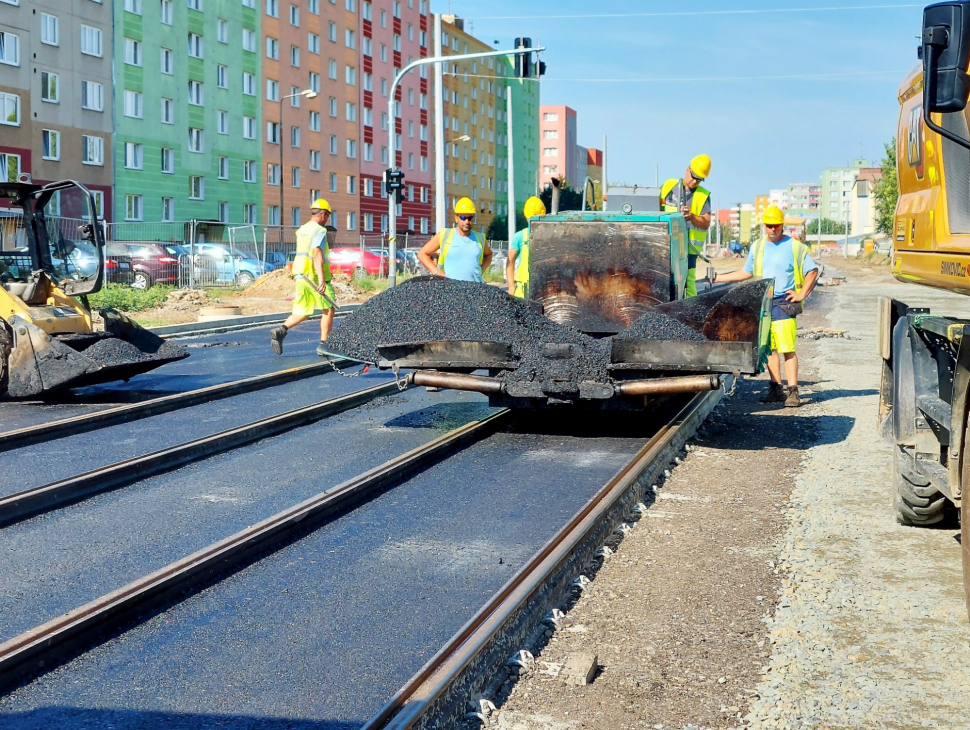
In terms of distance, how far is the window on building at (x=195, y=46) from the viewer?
53000mm

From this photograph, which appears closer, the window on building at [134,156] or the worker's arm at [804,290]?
the worker's arm at [804,290]

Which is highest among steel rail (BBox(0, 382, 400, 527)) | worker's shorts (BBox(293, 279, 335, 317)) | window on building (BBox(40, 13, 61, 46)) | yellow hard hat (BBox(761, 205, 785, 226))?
window on building (BBox(40, 13, 61, 46))

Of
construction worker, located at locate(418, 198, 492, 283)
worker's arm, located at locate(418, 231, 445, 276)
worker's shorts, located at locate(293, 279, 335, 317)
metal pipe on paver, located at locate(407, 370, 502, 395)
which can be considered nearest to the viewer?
metal pipe on paver, located at locate(407, 370, 502, 395)

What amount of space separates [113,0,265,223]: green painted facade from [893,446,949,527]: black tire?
146ft

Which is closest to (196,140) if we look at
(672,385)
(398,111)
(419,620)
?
(398,111)

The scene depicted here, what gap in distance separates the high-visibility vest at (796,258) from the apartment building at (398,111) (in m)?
58.7

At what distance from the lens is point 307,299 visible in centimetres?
1424

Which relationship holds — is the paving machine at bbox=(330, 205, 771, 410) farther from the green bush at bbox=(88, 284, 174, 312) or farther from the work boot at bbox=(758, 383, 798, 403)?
the green bush at bbox=(88, 284, 174, 312)

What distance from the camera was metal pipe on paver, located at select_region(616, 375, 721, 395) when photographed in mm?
8219

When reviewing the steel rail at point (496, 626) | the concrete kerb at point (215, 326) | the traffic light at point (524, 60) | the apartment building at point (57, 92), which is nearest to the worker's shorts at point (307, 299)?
the concrete kerb at point (215, 326)

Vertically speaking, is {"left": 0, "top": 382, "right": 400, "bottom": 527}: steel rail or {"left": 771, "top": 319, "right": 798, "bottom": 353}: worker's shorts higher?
{"left": 771, "top": 319, "right": 798, "bottom": 353}: worker's shorts

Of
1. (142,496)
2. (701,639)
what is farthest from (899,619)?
(142,496)

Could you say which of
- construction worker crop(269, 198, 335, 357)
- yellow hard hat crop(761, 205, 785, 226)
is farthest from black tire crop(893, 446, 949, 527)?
construction worker crop(269, 198, 335, 357)

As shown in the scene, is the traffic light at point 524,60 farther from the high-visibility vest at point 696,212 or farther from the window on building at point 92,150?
the window on building at point 92,150
